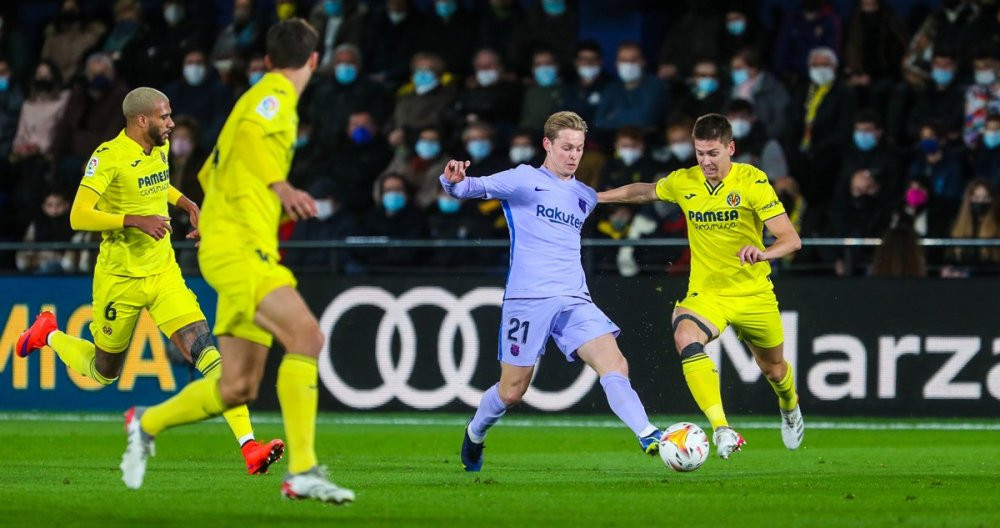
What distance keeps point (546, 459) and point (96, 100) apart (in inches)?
421

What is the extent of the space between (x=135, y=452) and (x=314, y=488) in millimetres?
1202

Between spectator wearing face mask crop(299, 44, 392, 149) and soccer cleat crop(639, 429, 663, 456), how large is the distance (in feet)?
33.4

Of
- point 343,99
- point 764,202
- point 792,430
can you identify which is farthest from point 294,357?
point 343,99

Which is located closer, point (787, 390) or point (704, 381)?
point (704, 381)

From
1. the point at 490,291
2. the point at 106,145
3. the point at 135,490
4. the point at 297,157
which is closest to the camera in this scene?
the point at 135,490

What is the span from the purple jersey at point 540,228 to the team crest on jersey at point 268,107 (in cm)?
244

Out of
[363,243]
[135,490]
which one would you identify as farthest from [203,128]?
[135,490]

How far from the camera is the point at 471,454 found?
10984mm

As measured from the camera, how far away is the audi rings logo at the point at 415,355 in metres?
16.3

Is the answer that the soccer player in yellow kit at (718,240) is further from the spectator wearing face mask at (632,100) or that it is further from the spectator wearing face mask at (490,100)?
the spectator wearing face mask at (490,100)

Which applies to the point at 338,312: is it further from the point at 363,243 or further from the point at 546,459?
the point at 546,459

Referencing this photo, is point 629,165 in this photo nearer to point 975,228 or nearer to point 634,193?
point 975,228

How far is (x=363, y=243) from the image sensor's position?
54.0 feet

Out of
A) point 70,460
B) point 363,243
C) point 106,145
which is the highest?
point 106,145
